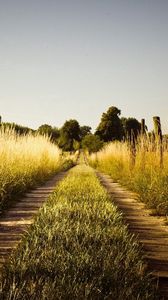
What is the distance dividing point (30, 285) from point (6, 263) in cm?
54

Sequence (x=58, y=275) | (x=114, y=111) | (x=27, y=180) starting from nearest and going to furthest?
(x=58, y=275) < (x=27, y=180) < (x=114, y=111)

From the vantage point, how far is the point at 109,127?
50.3m

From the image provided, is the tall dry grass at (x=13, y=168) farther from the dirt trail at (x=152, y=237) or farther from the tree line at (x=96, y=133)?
the tree line at (x=96, y=133)

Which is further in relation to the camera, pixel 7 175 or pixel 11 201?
pixel 7 175

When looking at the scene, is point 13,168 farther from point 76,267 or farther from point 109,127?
point 109,127

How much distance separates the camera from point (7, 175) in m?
8.01

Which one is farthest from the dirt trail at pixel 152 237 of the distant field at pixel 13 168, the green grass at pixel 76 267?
the distant field at pixel 13 168

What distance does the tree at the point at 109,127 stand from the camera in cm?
5012

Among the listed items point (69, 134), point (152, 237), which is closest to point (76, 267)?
point (152, 237)

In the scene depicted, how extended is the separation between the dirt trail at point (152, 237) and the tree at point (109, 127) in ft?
140

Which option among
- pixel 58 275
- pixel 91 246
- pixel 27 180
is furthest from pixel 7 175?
pixel 58 275

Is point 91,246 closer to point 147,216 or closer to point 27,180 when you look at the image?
A: point 147,216

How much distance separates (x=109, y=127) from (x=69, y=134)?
12.8 m

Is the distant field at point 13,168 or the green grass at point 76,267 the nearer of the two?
the green grass at point 76,267
